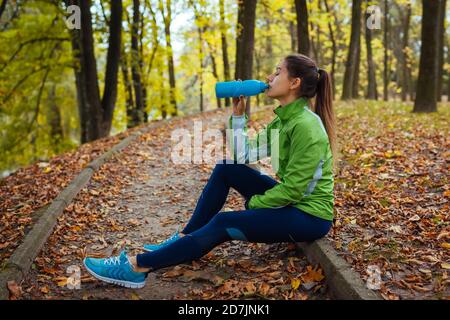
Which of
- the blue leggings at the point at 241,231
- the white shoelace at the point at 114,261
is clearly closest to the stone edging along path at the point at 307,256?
the blue leggings at the point at 241,231

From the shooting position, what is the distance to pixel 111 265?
3385mm

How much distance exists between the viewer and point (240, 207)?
539 cm

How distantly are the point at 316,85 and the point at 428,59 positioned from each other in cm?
836

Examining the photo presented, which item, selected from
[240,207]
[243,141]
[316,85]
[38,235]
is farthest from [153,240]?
[316,85]

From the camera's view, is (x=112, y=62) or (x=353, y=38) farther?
(x=353, y=38)

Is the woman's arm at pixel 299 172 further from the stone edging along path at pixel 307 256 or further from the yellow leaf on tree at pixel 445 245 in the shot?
the yellow leaf on tree at pixel 445 245

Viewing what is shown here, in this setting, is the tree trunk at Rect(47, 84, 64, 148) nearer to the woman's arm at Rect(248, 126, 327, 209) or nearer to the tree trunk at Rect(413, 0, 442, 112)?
the tree trunk at Rect(413, 0, 442, 112)

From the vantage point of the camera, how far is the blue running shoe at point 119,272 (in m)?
3.35

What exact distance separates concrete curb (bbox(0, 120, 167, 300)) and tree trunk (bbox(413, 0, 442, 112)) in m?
8.22

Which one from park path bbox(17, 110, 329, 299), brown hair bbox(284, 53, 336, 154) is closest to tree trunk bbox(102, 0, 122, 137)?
park path bbox(17, 110, 329, 299)

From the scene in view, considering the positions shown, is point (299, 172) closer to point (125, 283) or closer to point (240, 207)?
point (125, 283)

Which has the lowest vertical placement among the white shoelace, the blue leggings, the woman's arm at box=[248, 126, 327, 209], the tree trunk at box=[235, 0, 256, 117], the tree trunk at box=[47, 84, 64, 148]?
the tree trunk at box=[47, 84, 64, 148]

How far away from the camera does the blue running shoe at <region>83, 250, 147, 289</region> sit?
3.35 meters
